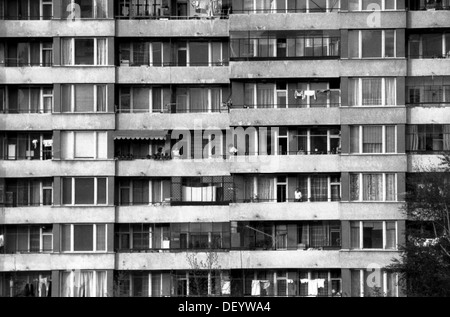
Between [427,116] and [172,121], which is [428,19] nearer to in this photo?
[427,116]

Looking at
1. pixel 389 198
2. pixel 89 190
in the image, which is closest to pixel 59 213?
pixel 89 190

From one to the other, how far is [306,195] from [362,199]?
9.92 feet

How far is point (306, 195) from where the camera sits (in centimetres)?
5947

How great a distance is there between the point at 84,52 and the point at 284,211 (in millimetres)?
13679

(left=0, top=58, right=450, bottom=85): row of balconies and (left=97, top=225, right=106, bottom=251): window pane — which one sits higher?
(left=0, top=58, right=450, bottom=85): row of balconies

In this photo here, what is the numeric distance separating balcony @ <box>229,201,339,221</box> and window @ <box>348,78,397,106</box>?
5.77 m

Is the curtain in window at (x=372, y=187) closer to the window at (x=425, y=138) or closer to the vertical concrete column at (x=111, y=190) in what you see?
the window at (x=425, y=138)

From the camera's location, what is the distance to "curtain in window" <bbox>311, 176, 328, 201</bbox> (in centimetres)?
5944

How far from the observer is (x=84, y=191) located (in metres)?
59.3

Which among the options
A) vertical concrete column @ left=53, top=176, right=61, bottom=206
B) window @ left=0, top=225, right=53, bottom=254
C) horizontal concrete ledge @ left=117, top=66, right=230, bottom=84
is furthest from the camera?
horizontal concrete ledge @ left=117, top=66, right=230, bottom=84

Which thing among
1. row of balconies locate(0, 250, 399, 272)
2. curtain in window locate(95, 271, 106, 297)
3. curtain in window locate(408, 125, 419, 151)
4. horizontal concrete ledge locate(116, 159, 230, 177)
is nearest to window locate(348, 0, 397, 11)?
curtain in window locate(408, 125, 419, 151)

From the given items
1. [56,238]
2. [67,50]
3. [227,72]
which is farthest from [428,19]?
[56,238]

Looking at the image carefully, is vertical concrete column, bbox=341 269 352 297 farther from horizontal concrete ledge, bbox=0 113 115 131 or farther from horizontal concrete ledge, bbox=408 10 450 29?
horizontal concrete ledge, bbox=0 113 115 131
